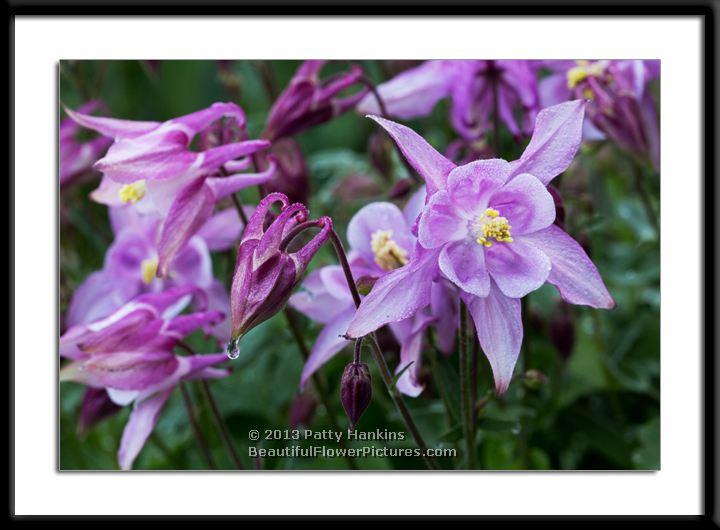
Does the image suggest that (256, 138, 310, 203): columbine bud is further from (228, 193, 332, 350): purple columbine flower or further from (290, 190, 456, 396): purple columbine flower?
(228, 193, 332, 350): purple columbine flower

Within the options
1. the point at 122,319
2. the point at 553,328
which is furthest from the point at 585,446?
the point at 122,319

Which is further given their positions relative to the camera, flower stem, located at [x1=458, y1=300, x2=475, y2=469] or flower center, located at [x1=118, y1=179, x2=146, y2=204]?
flower center, located at [x1=118, y1=179, x2=146, y2=204]

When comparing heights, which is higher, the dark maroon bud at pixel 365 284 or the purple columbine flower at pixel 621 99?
the purple columbine flower at pixel 621 99

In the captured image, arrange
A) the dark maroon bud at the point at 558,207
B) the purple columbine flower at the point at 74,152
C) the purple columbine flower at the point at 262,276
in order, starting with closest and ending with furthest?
the purple columbine flower at the point at 262,276 < the dark maroon bud at the point at 558,207 < the purple columbine flower at the point at 74,152

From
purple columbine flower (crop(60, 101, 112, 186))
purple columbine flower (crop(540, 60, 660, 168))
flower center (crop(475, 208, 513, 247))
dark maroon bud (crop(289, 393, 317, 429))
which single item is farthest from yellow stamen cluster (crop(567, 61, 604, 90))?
purple columbine flower (crop(60, 101, 112, 186))

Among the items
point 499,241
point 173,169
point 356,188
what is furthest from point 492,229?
point 356,188

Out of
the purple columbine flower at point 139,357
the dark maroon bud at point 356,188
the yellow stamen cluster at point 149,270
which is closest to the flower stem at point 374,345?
the purple columbine flower at point 139,357

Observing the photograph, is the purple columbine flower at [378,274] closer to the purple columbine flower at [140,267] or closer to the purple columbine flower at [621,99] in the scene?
the purple columbine flower at [140,267]
